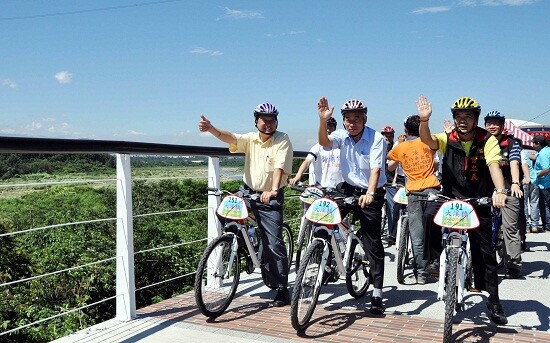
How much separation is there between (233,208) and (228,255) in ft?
1.42

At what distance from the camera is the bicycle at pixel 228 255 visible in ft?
17.0

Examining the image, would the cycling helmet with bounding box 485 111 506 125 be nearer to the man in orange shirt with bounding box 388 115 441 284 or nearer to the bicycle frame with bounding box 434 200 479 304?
the man in orange shirt with bounding box 388 115 441 284

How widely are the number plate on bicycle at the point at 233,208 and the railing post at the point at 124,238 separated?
2.88 ft

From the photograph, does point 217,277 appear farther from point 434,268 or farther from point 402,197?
point 402,197

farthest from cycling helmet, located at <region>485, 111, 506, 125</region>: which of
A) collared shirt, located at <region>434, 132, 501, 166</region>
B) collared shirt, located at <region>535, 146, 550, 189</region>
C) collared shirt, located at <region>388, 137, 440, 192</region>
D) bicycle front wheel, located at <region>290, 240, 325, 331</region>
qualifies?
collared shirt, located at <region>535, 146, 550, 189</region>

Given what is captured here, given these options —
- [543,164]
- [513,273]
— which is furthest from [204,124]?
[543,164]

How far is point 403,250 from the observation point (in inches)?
269

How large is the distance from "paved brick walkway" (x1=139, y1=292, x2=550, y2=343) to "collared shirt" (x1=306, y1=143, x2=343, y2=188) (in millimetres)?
1741

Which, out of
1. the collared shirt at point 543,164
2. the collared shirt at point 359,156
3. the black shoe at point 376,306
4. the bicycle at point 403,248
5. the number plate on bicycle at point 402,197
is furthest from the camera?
the collared shirt at point 543,164

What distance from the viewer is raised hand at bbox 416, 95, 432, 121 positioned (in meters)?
4.73

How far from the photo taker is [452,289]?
14.4 feet

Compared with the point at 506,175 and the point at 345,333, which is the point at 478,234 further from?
the point at 506,175

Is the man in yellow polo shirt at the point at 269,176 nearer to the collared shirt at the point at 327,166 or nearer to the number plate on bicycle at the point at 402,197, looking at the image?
the collared shirt at the point at 327,166

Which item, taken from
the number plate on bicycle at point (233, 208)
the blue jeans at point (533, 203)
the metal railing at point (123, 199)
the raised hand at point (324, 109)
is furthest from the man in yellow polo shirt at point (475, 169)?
the blue jeans at point (533, 203)
